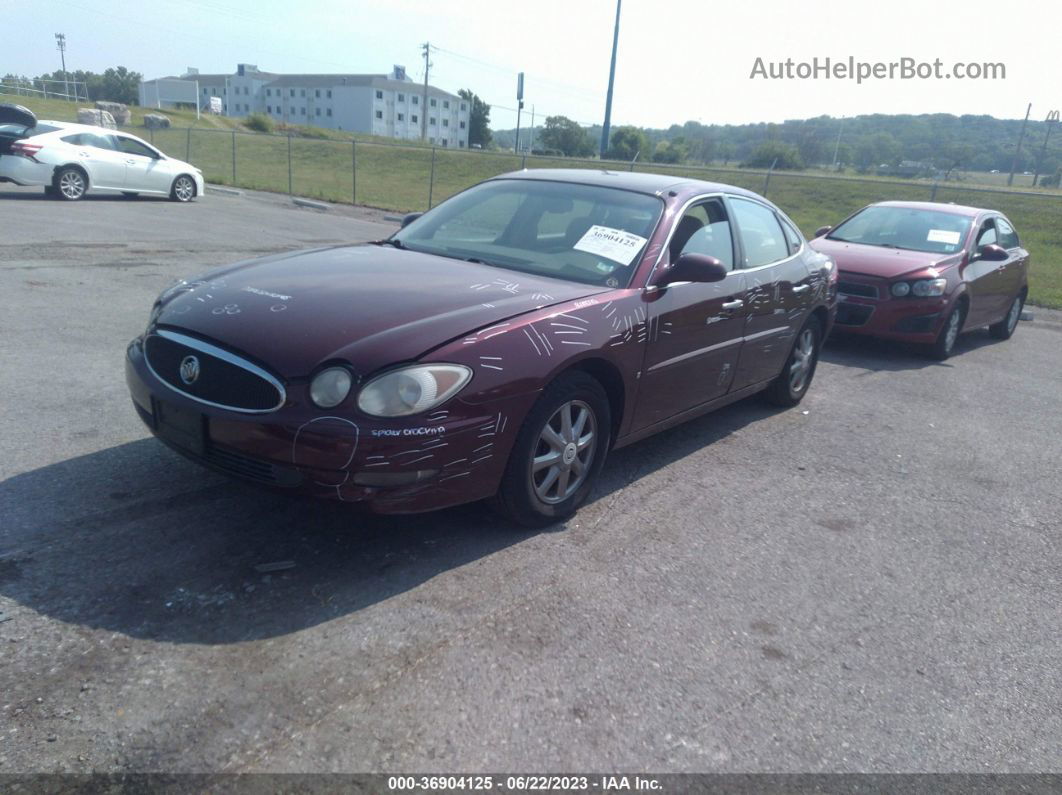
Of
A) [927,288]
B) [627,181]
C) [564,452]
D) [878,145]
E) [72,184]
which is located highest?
[878,145]

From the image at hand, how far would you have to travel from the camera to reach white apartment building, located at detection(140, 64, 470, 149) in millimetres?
105250

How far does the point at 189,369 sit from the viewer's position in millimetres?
3689

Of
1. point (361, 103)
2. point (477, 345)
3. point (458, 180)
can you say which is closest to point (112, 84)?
point (361, 103)

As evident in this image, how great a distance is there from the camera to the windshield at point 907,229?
9844 mm

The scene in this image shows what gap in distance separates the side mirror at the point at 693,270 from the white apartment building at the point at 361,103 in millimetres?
99526

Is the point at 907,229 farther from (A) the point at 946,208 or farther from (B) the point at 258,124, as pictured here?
(B) the point at 258,124

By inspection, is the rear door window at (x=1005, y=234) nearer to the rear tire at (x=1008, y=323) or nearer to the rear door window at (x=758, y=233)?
the rear tire at (x=1008, y=323)

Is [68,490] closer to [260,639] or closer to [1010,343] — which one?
[260,639]

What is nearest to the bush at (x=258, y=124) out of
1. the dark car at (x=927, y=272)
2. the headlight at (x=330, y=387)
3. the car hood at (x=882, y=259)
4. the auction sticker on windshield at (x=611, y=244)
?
the dark car at (x=927, y=272)

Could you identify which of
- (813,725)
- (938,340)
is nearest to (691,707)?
(813,725)

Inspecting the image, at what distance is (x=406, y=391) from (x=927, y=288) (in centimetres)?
723

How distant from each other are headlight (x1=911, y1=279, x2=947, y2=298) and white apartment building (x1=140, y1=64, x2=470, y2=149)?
95.6 m

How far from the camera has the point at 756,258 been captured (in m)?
5.76

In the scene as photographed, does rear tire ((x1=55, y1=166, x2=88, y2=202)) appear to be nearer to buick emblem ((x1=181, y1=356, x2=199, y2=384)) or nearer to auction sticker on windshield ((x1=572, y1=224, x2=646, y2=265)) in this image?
auction sticker on windshield ((x1=572, y1=224, x2=646, y2=265))
